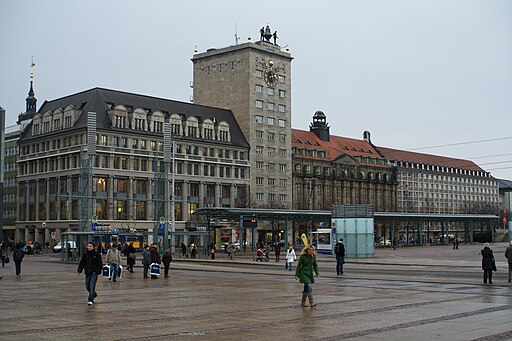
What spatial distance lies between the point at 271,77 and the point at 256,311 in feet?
369

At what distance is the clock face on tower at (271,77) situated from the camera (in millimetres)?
129200

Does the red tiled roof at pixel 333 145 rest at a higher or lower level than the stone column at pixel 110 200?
higher

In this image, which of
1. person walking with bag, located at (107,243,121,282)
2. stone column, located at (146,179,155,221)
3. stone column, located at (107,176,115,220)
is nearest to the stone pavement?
person walking with bag, located at (107,243,121,282)

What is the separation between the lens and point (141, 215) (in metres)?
107

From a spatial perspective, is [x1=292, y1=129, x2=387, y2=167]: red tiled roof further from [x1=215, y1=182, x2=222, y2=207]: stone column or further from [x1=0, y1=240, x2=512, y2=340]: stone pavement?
[x1=0, y1=240, x2=512, y2=340]: stone pavement

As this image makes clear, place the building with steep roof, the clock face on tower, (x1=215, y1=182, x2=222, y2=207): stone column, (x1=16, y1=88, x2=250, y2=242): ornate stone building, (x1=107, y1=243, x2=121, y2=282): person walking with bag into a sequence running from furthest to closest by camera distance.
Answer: the building with steep roof, the clock face on tower, (x1=215, y1=182, x2=222, y2=207): stone column, (x1=16, y1=88, x2=250, y2=242): ornate stone building, (x1=107, y1=243, x2=121, y2=282): person walking with bag

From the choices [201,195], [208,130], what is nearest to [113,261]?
[201,195]

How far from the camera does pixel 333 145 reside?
158 meters

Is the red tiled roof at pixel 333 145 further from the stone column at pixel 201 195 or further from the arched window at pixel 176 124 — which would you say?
the arched window at pixel 176 124

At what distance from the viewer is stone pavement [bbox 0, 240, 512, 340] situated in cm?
1514

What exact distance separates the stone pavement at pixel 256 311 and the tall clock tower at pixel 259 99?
93632 millimetres

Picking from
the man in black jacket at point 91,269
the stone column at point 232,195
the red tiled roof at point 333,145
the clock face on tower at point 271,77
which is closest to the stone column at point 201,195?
the stone column at point 232,195

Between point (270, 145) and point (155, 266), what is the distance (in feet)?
310

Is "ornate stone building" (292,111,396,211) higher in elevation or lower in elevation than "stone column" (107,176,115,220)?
higher
